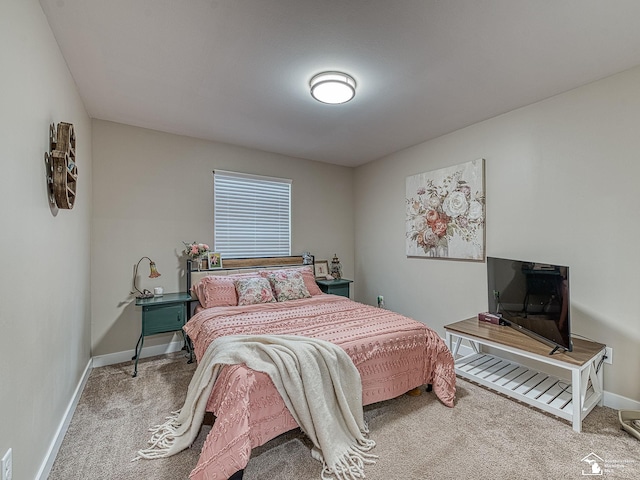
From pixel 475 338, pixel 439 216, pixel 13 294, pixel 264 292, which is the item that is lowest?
pixel 475 338

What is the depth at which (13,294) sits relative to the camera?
132 centimetres

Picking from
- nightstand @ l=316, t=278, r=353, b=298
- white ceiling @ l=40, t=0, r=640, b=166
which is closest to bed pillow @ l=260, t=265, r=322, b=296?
nightstand @ l=316, t=278, r=353, b=298

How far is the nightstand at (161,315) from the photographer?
2.97m

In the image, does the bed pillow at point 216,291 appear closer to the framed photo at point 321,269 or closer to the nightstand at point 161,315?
the nightstand at point 161,315

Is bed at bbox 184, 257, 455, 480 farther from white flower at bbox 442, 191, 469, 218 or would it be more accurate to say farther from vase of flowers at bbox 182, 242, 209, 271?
white flower at bbox 442, 191, 469, 218

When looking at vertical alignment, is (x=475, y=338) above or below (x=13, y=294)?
below

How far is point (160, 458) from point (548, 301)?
115 inches

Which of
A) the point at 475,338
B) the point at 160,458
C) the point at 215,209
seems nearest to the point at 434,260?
the point at 475,338

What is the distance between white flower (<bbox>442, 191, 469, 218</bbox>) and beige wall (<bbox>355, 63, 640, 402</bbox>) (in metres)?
0.26

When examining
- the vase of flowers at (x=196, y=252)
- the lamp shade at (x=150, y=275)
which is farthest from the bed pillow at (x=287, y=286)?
the lamp shade at (x=150, y=275)

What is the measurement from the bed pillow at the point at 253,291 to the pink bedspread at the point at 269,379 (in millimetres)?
119

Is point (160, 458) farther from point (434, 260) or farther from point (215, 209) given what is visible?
point (434, 260)

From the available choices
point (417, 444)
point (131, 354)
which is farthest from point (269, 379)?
point (131, 354)

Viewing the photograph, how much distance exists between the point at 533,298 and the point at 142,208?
3997 mm
